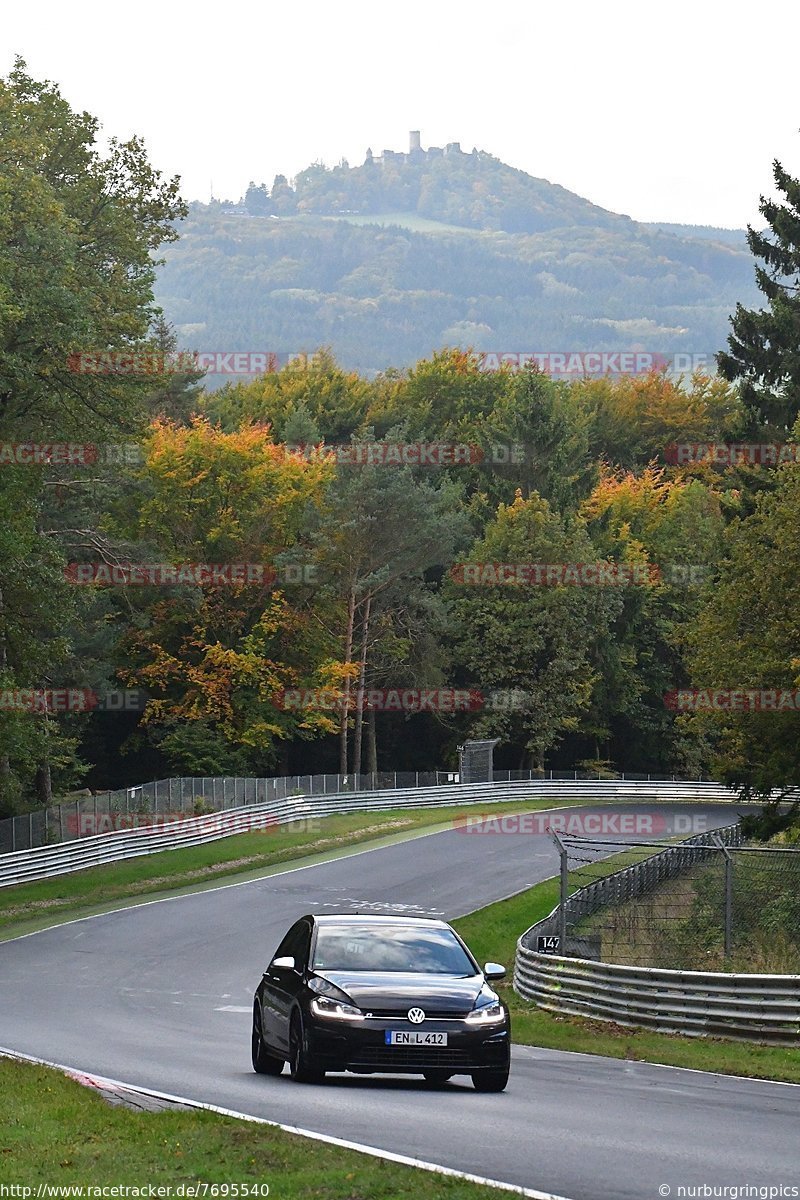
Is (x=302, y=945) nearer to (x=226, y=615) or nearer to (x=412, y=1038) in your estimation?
(x=412, y=1038)

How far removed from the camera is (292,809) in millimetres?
60656

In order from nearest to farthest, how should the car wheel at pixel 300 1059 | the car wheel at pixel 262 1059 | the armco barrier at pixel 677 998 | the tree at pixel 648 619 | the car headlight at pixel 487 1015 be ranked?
1. the car headlight at pixel 487 1015
2. the car wheel at pixel 300 1059
3. the car wheel at pixel 262 1059
4. the armco barrier at pixel 677 998
5. the tree at pixel 648 619

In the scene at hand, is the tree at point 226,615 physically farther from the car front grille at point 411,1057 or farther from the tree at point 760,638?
the car front grille at point 411,1057

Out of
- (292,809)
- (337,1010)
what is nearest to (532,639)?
(292,809)

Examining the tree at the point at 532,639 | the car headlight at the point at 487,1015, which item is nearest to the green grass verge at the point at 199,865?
the tree at the point at 532,639

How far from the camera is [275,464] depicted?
261 ft

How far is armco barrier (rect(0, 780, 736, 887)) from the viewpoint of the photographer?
4569 centimetres

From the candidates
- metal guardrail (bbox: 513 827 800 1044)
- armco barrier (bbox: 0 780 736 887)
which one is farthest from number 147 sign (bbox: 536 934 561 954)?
armco barrier (bbox: 0 780 736 887)

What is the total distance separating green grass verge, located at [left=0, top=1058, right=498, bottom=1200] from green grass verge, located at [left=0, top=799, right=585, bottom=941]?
2539 centimetres

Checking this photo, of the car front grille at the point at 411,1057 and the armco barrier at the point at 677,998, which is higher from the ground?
the car front grille at the point at 411,1057

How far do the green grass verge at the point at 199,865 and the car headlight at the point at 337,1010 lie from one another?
75.8 ft

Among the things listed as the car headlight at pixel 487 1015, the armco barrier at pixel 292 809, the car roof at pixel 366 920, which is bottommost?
the armco barrier at pixel 292 809

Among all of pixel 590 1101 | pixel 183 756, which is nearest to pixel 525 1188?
pixel 590 1101

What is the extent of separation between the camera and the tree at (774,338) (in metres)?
51.1
